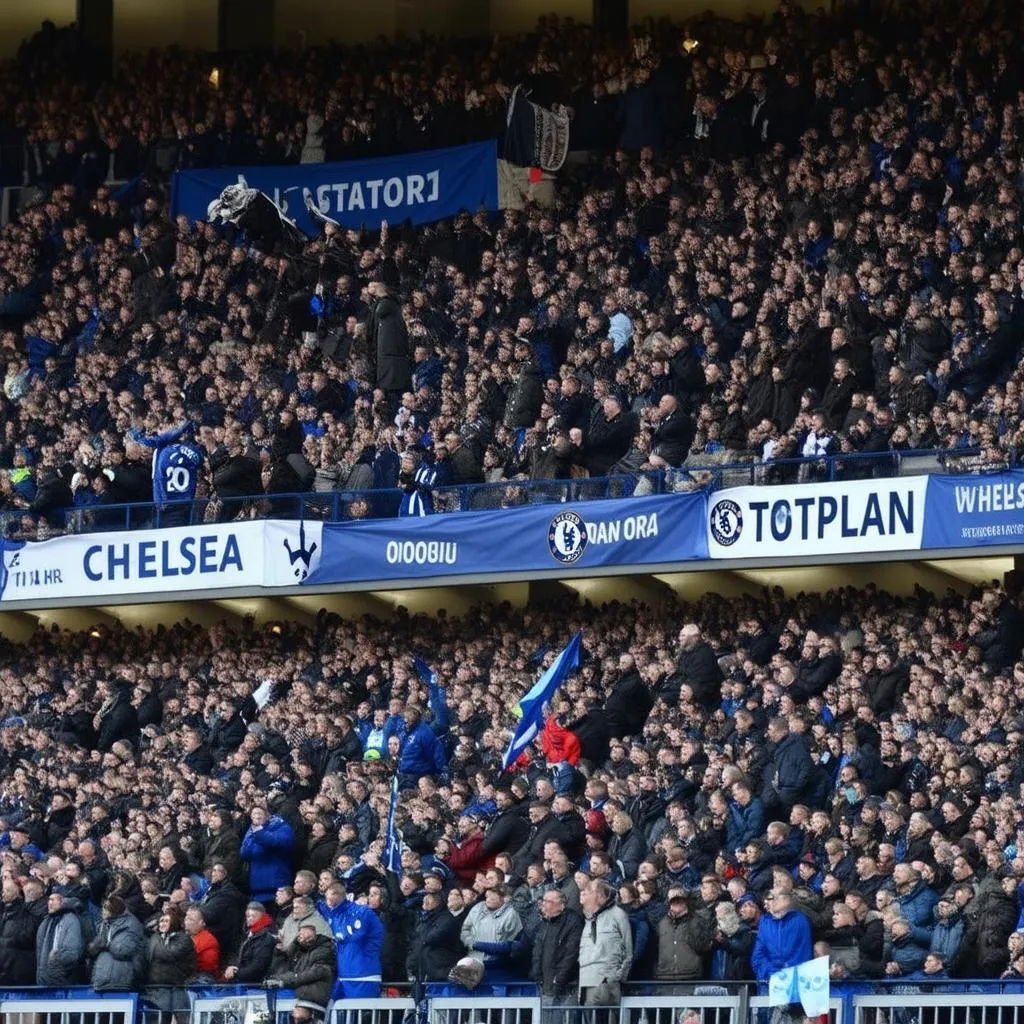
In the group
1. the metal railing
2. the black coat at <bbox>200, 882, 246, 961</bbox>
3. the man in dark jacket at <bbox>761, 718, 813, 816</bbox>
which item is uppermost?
the metal railing

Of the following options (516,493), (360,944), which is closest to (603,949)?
(360,944)

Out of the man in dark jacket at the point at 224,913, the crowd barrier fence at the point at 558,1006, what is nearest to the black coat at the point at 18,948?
the crowd barrier fence at the point at 558,1006

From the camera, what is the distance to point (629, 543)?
2481cm

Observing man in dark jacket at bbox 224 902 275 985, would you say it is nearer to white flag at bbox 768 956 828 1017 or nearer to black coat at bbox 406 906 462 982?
black coat at bbox 406 906 462 982

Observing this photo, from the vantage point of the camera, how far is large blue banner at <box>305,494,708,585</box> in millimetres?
24500

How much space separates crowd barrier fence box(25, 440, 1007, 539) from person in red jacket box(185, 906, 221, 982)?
249 inches

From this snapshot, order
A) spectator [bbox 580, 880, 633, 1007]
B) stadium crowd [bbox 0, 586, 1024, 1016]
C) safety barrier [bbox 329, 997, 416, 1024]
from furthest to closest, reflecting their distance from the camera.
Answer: safety barrier [bbox 329, 997, 416, 1024], stadium crowd [bbox 0, 586, 1024, 1016], spectator [bbox 580, 880, 633, 1007]

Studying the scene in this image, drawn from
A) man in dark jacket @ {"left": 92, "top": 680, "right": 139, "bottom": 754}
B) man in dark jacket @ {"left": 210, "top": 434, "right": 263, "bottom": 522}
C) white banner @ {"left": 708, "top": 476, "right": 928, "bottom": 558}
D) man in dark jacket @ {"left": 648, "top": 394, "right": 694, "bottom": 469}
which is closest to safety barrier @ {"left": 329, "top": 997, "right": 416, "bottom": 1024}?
white banner @ {"left": 708, "top": 476, "right": 928, "bottom": 558}

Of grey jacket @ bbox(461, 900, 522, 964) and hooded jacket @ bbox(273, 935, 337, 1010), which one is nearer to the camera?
hooded jacket @ bbox(273, 935, 337, 1010)

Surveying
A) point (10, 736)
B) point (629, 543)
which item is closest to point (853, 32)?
point (629, 543)

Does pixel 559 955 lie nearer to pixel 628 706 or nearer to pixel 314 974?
pixel 314 974

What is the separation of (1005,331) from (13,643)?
39.5 ft

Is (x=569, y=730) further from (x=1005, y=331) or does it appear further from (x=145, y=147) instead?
(x=145, y=147)

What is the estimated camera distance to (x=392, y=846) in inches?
850
